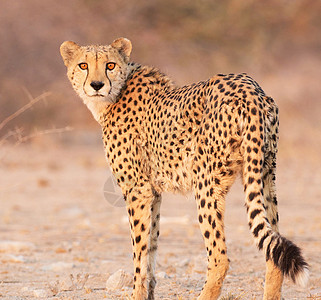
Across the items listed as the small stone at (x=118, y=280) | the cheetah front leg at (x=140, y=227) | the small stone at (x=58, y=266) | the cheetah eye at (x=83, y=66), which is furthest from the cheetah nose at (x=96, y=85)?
the small stone at (x=58, y=266)

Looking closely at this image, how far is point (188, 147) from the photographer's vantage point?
4.47m

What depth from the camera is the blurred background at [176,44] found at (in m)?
16.7

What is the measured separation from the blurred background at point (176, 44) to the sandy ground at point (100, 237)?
3.88 meters

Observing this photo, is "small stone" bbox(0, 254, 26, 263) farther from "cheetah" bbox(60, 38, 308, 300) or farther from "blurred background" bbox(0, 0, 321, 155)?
"blurred background" bbox(0, 0, 321, 155)

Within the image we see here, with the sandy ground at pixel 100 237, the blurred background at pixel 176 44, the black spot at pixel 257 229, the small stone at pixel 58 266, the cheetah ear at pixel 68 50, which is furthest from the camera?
the blurred background at pixel 176 44

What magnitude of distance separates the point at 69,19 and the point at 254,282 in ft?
49.4

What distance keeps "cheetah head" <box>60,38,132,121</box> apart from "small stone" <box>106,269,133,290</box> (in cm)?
109

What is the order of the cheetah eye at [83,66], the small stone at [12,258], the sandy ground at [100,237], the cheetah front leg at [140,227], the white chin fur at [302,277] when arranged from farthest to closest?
the small stone at [12,258] → the sandy ground at [100,237] → the cheetah eye at [83,66] → the cheetah front leg at [140,227] → the white chin fur at [302,277]

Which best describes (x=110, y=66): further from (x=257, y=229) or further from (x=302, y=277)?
(x=302, y=277)

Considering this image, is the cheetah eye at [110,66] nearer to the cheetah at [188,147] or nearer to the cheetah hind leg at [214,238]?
the cheetah at [188,147]

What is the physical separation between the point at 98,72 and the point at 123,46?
0.49m

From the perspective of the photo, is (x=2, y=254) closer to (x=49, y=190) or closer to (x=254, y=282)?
(x=254, y=282)

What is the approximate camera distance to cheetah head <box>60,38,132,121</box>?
16.1 ft

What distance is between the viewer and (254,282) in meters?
5.30
